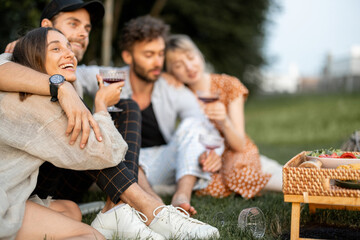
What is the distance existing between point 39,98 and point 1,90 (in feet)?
0.85

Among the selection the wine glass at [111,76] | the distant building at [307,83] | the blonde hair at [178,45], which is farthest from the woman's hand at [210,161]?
the distant building at [307,83]

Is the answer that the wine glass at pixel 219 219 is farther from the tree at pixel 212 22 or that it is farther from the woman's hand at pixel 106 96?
the tree at pixel 212 22

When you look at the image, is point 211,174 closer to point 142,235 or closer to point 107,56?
point 142,235

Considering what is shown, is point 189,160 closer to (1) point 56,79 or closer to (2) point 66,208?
(2) point 66,208

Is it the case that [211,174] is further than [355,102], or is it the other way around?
[355,102]

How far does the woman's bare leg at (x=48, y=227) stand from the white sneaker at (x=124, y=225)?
19 centimetres

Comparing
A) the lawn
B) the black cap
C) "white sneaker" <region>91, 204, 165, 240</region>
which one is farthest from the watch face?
the black cap

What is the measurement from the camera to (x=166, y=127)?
14.1ft

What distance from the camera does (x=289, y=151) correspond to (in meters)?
7.79

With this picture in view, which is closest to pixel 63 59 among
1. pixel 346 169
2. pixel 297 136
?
pixel 346 169

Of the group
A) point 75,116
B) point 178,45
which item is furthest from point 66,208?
point 178,45

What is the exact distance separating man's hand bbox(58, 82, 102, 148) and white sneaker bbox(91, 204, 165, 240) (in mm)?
515

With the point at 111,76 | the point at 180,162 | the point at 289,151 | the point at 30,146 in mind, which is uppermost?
the point at 111,76

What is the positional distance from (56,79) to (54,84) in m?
0.06
